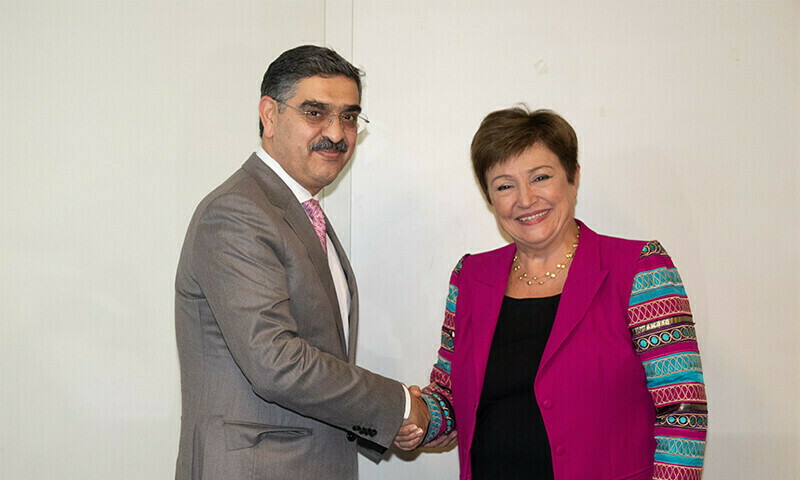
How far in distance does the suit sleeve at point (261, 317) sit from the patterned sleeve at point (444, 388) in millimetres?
430

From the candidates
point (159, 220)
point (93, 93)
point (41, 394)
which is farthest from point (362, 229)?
point (41, 394)

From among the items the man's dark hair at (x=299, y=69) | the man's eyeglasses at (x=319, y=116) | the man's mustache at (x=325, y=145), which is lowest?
the man's mustache at (x=325, y=145)

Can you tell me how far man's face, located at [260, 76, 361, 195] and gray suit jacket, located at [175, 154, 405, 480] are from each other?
8cm

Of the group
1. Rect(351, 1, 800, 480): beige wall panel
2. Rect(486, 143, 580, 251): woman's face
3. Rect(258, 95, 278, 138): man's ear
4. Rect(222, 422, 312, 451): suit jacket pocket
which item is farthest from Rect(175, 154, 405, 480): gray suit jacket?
Rect(351, 1, 800, 480): beige wall panel

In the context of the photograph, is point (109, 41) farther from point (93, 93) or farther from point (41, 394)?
point (41, 394)

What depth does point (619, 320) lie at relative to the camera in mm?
1900

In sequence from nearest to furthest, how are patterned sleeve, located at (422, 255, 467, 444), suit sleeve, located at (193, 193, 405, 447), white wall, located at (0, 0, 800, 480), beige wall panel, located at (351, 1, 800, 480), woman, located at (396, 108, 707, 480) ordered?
suit sleeve, located at (193, 193, 405, 447) < woman, located at (396, 108, 707, 480) < patterned sleeve, located at (422, 255, 467, 444) < white wall, located at (0, 0, 800, 480) < beige wall panel, located at (351, 1, 800, 480)

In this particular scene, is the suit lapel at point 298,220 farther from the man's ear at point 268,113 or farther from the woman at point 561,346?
the woman at point 561,346

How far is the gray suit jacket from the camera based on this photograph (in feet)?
5.72

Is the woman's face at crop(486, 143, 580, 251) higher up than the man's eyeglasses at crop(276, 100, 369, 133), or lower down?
lower down

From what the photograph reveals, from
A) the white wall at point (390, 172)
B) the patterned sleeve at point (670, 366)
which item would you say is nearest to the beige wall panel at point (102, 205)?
the white wall at point (390, 172)

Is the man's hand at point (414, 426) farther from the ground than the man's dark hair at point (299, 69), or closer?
closer

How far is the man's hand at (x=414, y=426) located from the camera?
2045 mm

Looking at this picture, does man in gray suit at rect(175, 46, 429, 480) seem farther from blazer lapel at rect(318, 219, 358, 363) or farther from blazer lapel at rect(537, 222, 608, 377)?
blazer lapel at rect(537, 222, 608, 377)
